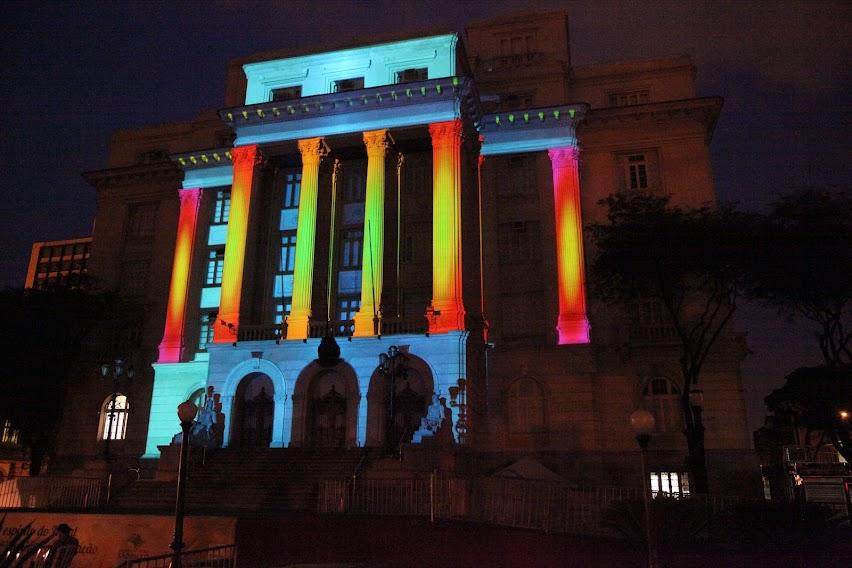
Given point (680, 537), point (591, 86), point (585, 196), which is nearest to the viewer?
point (680, 537)

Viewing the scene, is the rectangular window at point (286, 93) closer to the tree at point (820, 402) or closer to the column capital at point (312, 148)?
Result: the column capital at point (312, 148)

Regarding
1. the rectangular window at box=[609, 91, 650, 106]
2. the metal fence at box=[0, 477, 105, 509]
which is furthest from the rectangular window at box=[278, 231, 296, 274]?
the rectangular window at box=[609, 91, 650, 106]

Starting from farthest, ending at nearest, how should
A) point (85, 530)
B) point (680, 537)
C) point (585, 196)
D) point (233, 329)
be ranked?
point (585, 196), point (233, 329), point (85, 530), point (680, 537)

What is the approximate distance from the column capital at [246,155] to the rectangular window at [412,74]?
802cm

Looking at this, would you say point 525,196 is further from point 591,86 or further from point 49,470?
point 49,470

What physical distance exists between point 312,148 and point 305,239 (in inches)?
184

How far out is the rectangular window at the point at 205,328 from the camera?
3641 cm

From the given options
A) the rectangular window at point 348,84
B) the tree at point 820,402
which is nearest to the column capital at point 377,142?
the rectangular window at point 348,84

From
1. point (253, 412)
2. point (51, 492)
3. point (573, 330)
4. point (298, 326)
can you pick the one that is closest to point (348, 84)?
point (298, 326)

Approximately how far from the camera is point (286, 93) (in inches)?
1439

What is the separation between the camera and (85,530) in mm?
17078

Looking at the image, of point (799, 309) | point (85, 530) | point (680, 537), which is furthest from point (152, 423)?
point (799, 309)

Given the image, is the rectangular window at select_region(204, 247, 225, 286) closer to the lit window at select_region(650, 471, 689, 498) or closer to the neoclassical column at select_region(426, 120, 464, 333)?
the neoclassical column at select_region(426, 120, 464, 333)

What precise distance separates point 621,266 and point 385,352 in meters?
10.4
